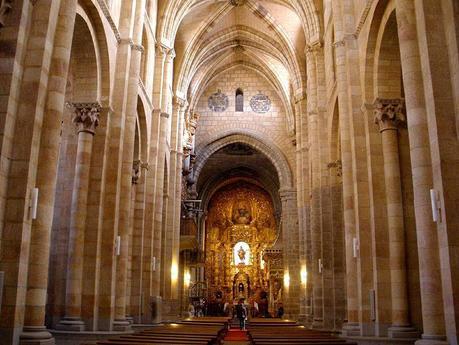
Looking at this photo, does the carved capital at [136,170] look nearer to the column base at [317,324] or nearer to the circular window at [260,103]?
the column base at [317,324]

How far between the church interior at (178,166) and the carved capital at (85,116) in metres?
0.05

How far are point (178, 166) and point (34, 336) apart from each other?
22.7 m

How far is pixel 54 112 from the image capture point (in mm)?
11320

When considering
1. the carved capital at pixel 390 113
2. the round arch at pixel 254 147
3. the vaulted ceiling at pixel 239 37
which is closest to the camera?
the carved capital at pixel 390 113

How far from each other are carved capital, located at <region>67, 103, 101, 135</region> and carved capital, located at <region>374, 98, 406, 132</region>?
881cm

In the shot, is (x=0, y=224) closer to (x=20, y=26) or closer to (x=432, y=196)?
(x=20, y=26)

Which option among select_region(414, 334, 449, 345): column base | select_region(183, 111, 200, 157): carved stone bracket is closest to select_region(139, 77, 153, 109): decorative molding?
select_region(183, 111, 200, 157): carved stone bracket

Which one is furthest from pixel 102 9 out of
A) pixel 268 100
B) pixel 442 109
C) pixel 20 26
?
pixel 268 100

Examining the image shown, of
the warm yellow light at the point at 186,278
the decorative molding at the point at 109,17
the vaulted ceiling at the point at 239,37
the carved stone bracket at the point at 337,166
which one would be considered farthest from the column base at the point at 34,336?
the warm yellow light at the point at 186,278

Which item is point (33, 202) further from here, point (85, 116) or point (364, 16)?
point (364, 16)

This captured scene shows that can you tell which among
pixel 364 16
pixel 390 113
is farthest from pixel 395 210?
pixel 364 16

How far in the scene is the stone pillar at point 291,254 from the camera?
35638 mm

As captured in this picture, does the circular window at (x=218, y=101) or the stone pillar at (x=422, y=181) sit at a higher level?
the circular window at (x=218, y=101)

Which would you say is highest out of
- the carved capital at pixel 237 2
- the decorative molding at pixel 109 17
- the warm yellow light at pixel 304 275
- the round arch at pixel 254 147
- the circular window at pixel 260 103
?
the carved capital at pixel 237 2
